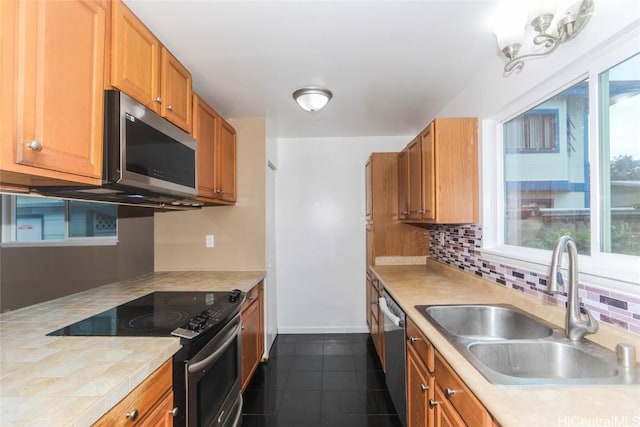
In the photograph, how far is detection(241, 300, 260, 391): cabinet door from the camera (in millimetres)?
2340

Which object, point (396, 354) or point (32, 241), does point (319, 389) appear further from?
point (32, 241)

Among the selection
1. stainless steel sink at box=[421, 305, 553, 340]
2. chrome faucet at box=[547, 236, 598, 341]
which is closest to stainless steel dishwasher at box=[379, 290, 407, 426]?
stainless steel sink at box=[421, 305, 553, 340]

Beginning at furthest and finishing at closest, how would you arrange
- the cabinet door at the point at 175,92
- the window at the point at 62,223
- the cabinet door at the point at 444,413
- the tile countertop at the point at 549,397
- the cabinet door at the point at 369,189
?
1. the window at the point at 62,223
2. the cabinet door at the point at 369,189
3. the cabinet door at the point at 175,92
4. the cabinet door at the point at 444,413
5. the tile countertop at the point at 549,397

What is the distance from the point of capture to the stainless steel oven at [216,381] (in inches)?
52.8

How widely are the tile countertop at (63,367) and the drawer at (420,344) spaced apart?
1.11m

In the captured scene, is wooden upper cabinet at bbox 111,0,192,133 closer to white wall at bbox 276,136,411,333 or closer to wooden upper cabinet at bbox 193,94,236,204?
wooden upper cabinet at bbox 193,94,236,204

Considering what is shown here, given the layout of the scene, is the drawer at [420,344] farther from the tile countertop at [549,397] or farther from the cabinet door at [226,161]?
the cabinet door at [226,161]

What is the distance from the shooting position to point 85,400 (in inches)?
32.3

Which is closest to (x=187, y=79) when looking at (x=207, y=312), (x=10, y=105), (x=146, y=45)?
(x=146, y=45)

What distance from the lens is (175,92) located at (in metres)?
1.79

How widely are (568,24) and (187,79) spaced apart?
1.99m

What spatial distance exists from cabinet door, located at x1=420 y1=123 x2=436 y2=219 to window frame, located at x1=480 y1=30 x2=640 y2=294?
421 millimetres

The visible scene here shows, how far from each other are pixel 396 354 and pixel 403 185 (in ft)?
5.09

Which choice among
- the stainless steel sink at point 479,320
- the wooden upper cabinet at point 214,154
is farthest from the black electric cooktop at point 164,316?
the stainless steel sink at point 479,320
